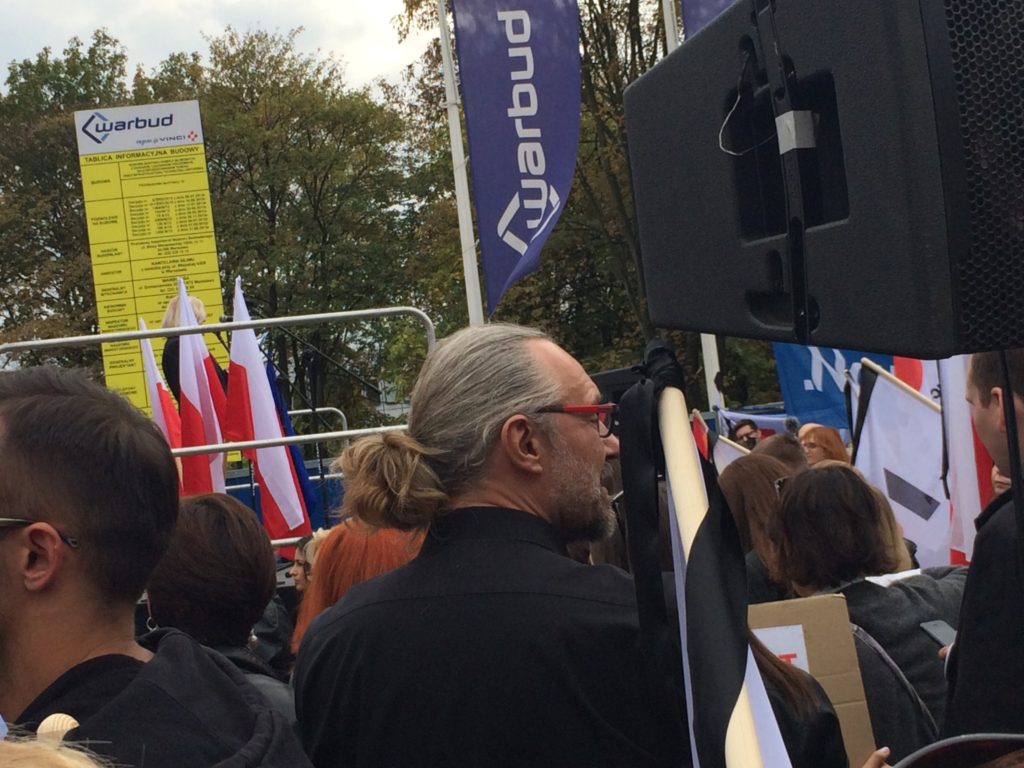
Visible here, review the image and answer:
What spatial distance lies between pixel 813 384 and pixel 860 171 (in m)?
8.76

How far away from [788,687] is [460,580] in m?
0.54

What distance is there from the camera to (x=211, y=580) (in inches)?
118

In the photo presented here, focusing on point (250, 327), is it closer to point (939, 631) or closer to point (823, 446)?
point (823, 446)

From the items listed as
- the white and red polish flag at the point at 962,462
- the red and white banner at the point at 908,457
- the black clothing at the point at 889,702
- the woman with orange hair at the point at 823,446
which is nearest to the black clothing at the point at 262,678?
the black clothing at the point at 889,702

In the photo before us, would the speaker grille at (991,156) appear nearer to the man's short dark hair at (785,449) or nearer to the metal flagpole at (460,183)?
the man's short dark hair at (785,449)

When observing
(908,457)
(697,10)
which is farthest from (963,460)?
(697,10)

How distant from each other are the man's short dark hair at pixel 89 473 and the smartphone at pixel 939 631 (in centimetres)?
197

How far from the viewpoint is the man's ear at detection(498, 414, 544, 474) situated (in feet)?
7.38

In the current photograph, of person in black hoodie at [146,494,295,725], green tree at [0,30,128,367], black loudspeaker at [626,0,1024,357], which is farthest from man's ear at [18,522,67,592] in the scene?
green tree at [0,30,128,367]

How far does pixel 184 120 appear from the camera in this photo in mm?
15180

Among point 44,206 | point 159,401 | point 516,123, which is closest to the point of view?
point 159,401

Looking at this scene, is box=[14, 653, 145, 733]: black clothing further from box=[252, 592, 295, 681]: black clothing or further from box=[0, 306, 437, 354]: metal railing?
box=[0, 306, 437, 354]: metal railing

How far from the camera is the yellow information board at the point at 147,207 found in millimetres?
15195

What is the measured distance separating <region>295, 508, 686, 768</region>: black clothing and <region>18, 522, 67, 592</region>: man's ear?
21.5 inches
